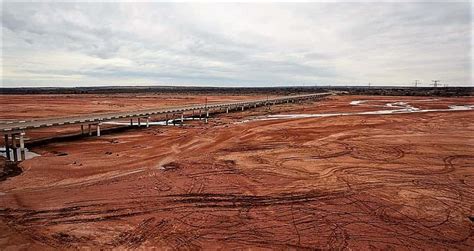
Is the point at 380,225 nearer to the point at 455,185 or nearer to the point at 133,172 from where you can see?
the point at 455,185

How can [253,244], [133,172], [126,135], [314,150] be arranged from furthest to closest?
[126,135], [314,150], [133,172], [253,244]

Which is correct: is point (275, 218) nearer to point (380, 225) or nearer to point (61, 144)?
point (380, 225)

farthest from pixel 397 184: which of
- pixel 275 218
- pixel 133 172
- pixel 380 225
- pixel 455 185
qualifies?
pixel 133 172

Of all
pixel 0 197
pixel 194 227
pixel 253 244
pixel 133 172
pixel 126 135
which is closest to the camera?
pixel 253 244

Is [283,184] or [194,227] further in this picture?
[283,184]

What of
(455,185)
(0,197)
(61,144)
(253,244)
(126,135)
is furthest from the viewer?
(126,135)

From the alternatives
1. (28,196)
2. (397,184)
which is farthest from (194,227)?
(397,184)
